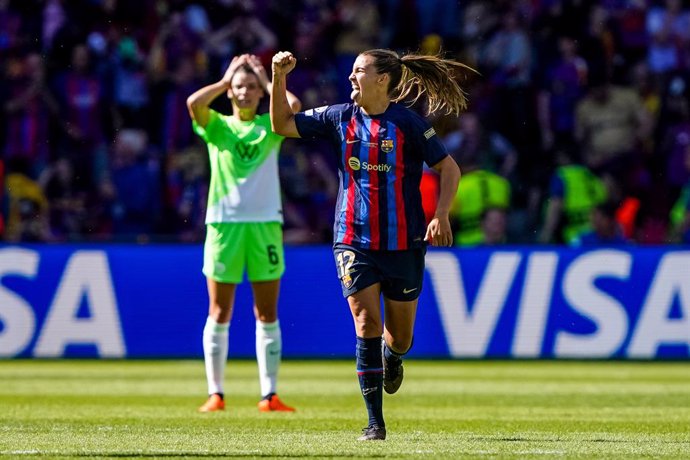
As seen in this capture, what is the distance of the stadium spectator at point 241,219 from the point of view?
10.8 meters

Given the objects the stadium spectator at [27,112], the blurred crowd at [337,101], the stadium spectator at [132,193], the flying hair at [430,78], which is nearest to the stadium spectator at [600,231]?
the blurred crowd at [337,101]

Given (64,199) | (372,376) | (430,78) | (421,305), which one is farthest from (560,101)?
(372,376)

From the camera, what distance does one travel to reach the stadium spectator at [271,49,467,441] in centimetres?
834

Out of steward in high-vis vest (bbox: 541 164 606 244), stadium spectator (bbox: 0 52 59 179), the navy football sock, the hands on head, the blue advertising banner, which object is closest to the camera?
the navy football sock

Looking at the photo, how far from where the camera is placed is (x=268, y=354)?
1092cm

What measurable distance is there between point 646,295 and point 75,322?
6112 mm

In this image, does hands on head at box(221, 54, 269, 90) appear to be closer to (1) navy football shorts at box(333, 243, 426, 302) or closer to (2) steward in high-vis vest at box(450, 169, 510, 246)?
(1) navy football shorts at box(333, 243, 426, 302)

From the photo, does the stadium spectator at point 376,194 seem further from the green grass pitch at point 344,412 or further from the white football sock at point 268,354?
the white football sock at point 268,354

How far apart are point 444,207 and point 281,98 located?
114 centimetres

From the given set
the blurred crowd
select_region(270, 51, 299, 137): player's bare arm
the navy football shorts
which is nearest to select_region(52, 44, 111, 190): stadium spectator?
the blurred crowd

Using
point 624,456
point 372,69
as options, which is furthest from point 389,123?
point 624,456

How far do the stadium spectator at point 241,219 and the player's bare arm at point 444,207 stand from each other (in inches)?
101

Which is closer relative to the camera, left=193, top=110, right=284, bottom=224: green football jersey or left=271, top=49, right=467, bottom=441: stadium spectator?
left=271, top=49, right=467, bottom=441: stadium spectator

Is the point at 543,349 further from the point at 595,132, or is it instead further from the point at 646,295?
the point at 595,132
